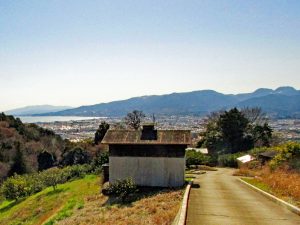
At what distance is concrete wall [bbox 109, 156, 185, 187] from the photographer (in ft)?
89.4

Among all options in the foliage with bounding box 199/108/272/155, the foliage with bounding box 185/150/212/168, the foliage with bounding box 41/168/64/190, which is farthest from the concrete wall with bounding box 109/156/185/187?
the foliage with bounding box 199/108/272/155

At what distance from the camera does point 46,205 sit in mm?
31297

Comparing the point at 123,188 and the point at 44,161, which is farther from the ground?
the point at 123,188

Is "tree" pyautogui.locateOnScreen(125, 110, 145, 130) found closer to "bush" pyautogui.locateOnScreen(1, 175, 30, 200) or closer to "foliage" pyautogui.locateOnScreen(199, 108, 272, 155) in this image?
"foliage" pyautogui.locateOnScreen(199, 108, 272, 155)

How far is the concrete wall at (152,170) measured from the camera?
27234mm

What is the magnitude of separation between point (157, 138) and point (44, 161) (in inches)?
1906

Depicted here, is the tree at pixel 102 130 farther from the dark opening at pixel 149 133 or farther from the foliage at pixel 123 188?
the foliage at pixel 123 188

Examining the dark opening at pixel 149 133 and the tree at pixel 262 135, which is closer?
the dark opening at pixel 149 133

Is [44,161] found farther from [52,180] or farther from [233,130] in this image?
[233,130]

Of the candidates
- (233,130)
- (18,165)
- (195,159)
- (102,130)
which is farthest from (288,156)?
(18,165)

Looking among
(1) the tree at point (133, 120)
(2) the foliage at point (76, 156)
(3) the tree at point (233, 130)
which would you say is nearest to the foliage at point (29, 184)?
(2) the foliage at point (76, 156)

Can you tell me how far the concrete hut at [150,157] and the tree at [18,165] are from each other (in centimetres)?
4086

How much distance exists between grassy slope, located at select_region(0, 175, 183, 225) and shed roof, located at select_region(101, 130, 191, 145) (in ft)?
11.6

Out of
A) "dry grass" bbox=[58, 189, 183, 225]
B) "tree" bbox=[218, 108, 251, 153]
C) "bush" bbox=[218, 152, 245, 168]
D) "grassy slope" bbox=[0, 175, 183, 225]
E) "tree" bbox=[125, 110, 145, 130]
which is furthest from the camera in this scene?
"tree" bbox=[218, 108, 251, 153]
